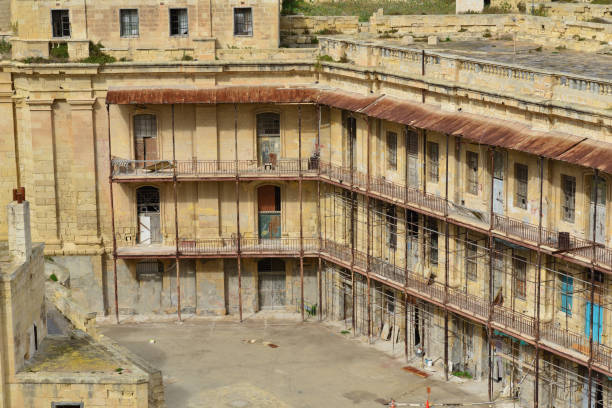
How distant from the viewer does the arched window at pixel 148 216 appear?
64.0 m

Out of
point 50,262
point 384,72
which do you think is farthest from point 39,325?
point 384,72

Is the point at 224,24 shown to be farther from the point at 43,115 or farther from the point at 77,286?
the point at 77,286

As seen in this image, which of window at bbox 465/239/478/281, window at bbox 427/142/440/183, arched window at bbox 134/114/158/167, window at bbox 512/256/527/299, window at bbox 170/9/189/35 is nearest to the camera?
window at bbox 512/256/527/299

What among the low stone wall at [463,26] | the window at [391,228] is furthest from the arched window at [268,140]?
the low stone wall at [463,26]

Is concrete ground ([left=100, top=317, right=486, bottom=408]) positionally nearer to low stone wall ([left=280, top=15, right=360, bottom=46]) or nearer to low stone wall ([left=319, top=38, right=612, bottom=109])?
low stone wall ([left=319, top=38, right=612, bottom=109])

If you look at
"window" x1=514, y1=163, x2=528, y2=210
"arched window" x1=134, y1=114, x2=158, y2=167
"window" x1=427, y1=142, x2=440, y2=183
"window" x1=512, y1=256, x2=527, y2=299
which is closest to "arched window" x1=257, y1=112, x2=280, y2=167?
"arched window" x1=134, y1=114, x2=158, y2=167

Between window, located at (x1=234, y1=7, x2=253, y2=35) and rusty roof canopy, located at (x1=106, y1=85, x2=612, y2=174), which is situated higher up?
window, located at (x1=234, y1=7, x2=253, y2=35)

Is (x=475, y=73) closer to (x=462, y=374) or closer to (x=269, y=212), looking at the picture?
(x=462, y=374)

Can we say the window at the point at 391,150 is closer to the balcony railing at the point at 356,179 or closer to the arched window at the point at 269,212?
the balcony railing at the point at 356,179

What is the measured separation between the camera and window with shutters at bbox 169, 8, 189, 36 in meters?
64.1

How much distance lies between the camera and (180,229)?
6400 cm

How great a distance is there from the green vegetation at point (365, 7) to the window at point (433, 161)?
15.4 m

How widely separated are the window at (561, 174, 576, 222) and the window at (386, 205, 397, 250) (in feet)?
35.3

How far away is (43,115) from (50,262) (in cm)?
661
